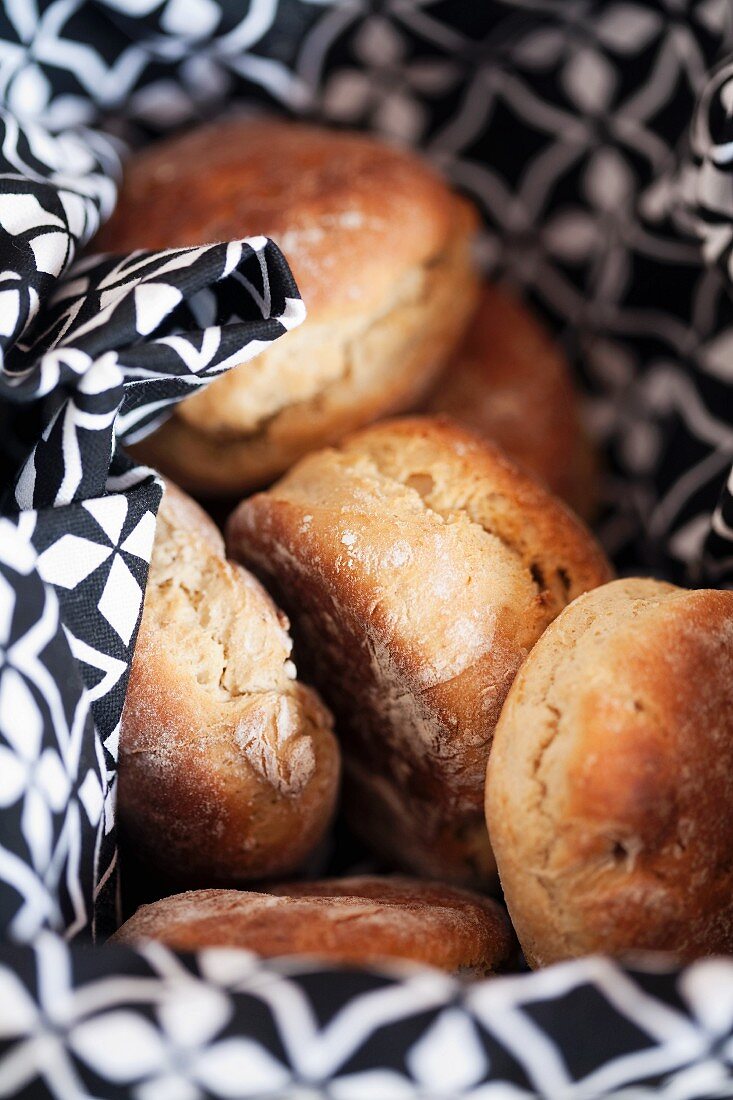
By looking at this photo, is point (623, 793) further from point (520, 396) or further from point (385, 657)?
point (520, 396)

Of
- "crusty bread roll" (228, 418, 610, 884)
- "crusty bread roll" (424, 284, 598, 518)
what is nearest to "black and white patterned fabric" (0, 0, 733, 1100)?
"crusty bread roll" (424, 284, 598, 518)

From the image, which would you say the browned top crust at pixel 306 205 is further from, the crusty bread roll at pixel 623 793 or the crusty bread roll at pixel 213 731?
the crusty bread roll at pixel 623 793

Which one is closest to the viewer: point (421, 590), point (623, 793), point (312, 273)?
point (623, 793)

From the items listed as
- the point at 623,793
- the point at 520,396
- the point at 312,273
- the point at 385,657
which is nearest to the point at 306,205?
the point at 312,273

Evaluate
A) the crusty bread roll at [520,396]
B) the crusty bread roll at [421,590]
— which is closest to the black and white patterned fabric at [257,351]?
the crusty bread roll at [520,396]

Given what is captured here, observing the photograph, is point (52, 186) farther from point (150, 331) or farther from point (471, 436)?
point (471, 436)

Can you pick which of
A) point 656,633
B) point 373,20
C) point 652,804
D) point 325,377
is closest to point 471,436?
point 325,377
